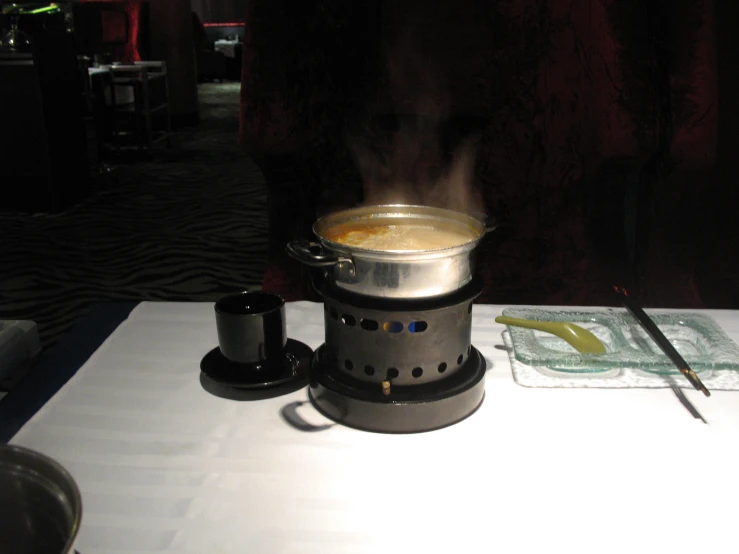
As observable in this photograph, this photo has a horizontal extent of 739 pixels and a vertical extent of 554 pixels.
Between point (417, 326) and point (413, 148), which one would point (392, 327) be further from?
point (413, 148)

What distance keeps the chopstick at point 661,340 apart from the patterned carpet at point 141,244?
1.77 m

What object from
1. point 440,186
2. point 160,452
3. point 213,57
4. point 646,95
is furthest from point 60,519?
point 213,57

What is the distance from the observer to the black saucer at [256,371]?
2.38 feet

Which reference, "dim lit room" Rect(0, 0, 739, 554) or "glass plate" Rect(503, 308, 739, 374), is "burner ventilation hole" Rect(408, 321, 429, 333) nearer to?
"dim lit room" Rect(0, 0, 739, 554)

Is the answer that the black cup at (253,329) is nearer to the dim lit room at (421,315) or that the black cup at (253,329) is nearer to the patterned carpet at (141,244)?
the dim lit room at (421,315)

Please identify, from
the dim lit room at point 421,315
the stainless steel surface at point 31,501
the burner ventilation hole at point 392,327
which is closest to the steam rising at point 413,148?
→ the dim lit room at point 421,315

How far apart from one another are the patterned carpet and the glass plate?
1.69m

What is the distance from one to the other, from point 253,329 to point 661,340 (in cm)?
48

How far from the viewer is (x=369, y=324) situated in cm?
65

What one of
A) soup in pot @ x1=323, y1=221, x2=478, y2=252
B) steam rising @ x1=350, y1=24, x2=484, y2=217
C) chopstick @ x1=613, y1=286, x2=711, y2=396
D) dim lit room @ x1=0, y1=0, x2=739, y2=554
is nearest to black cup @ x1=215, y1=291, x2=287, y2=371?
dim lit room @ x1=0, y1=0, x2=739, y2=554

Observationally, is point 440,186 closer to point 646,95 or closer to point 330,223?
point 646,95

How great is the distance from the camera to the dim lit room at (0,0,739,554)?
0.55 m

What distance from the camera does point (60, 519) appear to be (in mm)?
392

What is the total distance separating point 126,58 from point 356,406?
580cm
